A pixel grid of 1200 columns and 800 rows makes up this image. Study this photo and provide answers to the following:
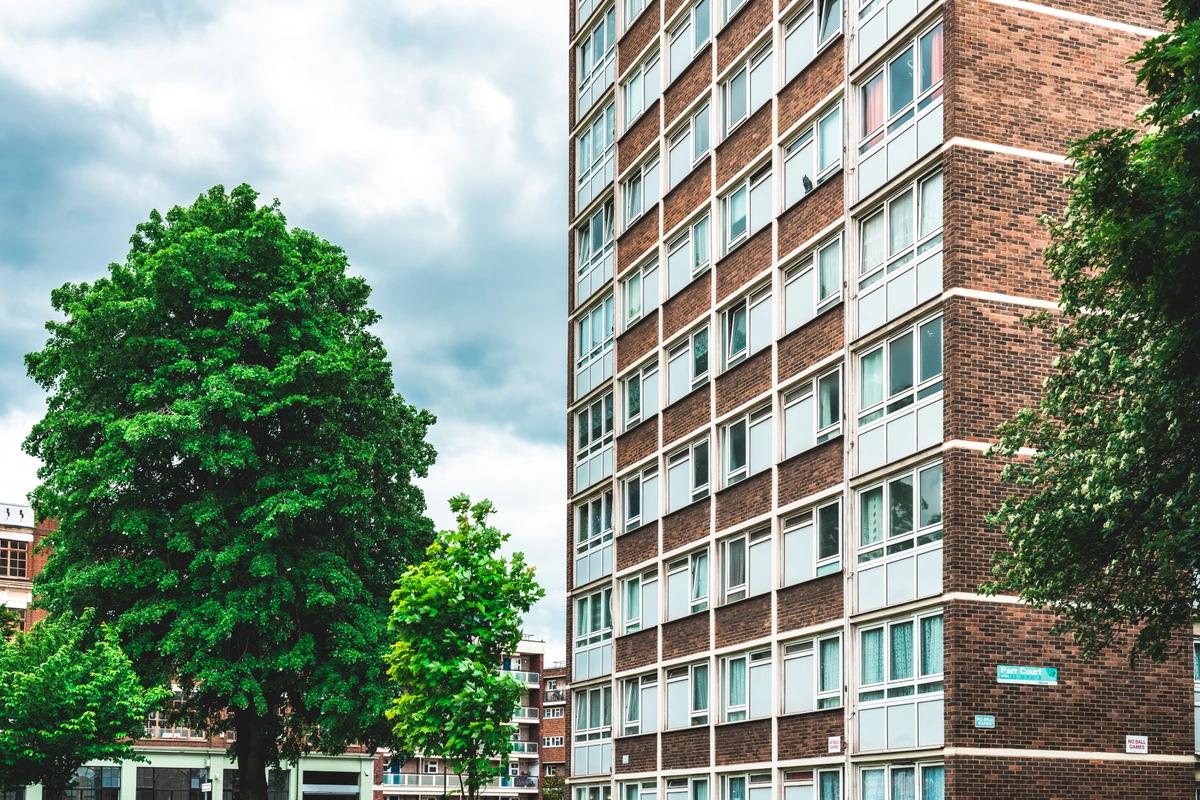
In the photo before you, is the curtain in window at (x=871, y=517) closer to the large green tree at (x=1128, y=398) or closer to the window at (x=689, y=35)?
the large green tree at (x=1128, y=398)

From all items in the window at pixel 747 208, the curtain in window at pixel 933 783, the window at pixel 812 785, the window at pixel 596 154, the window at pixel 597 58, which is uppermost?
the window at pixel 597 58

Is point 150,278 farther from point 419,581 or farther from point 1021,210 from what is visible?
point 1021,210

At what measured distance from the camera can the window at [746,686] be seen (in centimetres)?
3488

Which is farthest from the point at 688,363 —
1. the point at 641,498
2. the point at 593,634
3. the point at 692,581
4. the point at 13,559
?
the point at 13,559

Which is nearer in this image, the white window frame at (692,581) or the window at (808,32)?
the window at (808,32)

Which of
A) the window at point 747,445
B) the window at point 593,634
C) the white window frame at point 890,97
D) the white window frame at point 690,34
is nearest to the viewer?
the white window frame at point 890,97

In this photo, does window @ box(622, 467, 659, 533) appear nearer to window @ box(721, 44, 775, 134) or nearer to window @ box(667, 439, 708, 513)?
window @ box(667, 439, 708, 513)

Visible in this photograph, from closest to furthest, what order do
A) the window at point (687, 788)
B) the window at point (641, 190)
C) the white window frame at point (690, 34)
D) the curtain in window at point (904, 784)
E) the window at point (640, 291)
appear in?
the curtain in window at point (904, 784) < the window at point (687, 788) < the white window frame at point (690, 34) < the window at point (640, 291) < the window at point (641, 190)

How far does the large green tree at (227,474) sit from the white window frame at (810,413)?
533 inches

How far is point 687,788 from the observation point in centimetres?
3809

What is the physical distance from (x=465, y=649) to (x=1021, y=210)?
15.5 m

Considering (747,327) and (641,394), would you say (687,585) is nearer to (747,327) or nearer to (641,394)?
(641,394)

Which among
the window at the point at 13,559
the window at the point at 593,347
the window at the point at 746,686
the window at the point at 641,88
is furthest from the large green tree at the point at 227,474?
the window at the point at 13,559

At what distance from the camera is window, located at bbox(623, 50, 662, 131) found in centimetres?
4425
